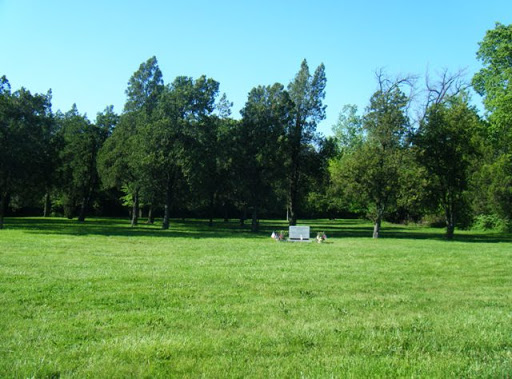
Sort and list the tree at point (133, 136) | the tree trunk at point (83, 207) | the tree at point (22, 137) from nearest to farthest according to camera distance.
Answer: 1. the tree at point (22, 137)
2. the tree at point (133, 136)
3. the tree trunk at point (83, 207)

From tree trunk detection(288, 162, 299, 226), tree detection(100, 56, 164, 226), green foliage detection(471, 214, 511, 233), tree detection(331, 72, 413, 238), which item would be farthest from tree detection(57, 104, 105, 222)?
green foliage detection(471, 214, 511, 233)

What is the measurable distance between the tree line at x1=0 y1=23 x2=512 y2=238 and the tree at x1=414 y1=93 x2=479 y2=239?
7 cm

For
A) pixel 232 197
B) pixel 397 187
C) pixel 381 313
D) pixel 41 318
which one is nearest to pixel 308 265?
pixel 381 313

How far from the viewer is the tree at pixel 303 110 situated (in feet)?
127

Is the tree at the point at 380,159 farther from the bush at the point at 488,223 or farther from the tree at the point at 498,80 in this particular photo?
the bush at the point at 488,223

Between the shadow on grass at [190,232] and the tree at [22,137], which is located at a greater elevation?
the tree at [22,137]

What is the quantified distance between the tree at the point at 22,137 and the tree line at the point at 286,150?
74 mm

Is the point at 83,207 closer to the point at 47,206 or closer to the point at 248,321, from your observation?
the point at 47,206

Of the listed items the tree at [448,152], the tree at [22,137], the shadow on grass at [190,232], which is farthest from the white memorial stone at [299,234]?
the tree at [22,137]

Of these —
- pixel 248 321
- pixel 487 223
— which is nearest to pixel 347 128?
pixel 487 223

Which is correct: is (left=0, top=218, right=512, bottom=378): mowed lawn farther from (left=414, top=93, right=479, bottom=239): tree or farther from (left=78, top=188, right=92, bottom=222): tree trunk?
(left=78, top=188, right=92, bottom=222): tree trunk

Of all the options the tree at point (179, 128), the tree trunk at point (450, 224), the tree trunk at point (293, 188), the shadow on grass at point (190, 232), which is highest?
the tree at point (179, 128)

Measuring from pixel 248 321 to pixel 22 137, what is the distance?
28.7 meters

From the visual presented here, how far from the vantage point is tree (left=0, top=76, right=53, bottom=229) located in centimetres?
2980
